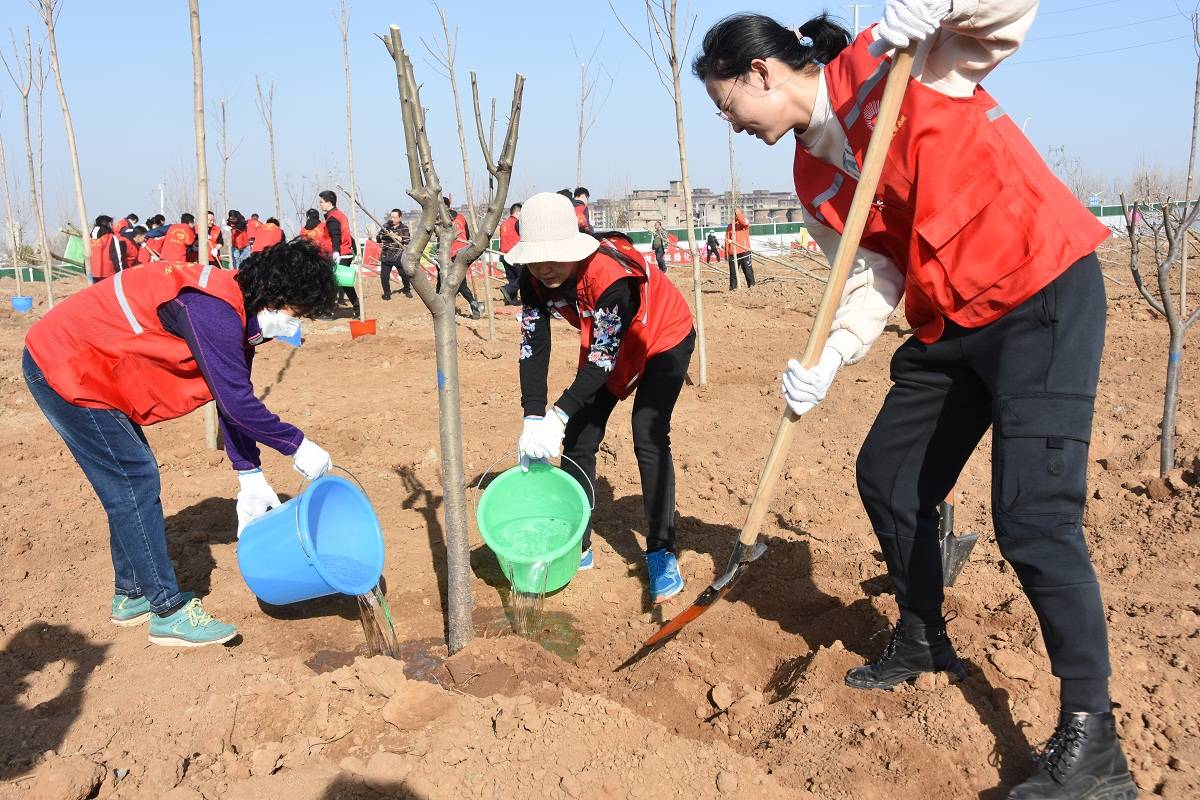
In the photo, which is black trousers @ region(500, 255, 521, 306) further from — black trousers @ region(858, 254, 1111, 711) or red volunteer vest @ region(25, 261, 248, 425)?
black trousers @ region(858, 254, 1111, 711)

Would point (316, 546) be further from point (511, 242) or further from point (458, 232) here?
point (511, 242)

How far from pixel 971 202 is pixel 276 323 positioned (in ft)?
7.14

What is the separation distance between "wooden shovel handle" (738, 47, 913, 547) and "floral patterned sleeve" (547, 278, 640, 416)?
94 centimetres

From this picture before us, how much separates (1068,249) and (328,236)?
11859 mm

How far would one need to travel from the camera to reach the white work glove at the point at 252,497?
3.23 m

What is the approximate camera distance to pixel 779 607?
3.22 meters

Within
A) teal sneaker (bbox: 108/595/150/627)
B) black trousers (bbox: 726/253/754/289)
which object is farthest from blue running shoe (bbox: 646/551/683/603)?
black trousers (bbox: 726/253/754/289)

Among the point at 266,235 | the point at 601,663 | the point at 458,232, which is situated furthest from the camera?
the point at 266,235

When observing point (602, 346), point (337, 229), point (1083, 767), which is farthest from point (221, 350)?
point (337, 229)

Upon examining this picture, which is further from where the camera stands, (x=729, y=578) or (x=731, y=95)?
(x=729, y=578)

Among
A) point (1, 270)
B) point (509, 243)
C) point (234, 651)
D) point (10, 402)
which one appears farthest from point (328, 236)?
point (1, 270)

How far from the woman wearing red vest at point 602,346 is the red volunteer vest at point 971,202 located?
1.22m

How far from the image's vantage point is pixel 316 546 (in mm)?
3338

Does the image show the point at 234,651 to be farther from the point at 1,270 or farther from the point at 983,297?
the point at 1,270
